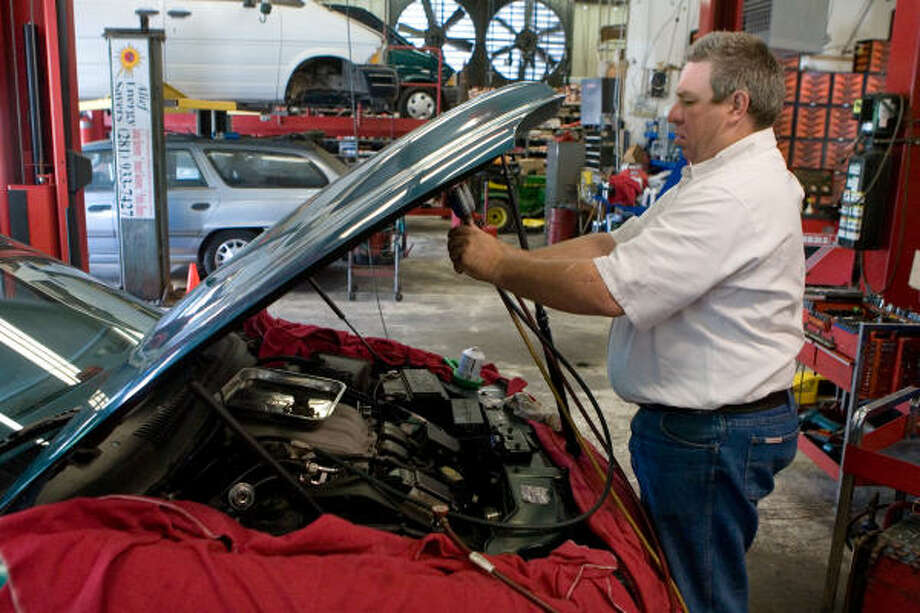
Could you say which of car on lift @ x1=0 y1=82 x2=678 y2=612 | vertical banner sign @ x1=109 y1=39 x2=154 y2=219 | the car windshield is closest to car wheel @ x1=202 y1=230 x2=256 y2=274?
vertical banner sign @ x1=109 y1=39 x2=154 y2=219

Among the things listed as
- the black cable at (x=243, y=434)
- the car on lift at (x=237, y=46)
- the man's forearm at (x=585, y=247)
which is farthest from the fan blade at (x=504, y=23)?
the black cable at (x=243, y=434)

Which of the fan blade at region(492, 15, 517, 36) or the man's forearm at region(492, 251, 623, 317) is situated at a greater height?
the fan blade at region(492, 15, 517, 36)

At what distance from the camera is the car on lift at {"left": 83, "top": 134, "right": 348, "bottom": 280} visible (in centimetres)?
816

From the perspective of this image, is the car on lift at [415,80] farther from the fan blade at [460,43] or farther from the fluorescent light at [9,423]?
the fluorescent light at [9,423]

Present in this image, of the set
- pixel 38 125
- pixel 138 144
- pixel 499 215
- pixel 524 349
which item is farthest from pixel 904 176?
pixel 499 215

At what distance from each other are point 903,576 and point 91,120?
36.6ft

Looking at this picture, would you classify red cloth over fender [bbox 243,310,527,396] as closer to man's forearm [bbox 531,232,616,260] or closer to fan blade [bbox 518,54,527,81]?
man's forearm [bbox 531,232,616,260]

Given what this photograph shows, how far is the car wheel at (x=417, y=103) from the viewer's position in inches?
472

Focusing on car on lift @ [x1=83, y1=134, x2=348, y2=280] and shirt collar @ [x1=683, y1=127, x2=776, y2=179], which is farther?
Answer: car on lift @ [x1=83, y1=134, x2=348, y2=280]

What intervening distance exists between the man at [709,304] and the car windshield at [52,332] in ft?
3.45

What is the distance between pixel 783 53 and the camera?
20.8 ft

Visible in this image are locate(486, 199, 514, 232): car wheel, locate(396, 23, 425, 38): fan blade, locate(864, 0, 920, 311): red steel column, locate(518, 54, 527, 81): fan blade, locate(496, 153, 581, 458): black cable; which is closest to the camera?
locate(496, 153, 581, 458): black cable

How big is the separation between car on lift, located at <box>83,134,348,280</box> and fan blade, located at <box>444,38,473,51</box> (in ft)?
41.0

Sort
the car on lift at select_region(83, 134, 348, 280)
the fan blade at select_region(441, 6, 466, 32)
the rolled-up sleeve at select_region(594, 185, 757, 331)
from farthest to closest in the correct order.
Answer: the fan blade at select_region(441, 6, 466, 32) → the car on lift at select_region(83, 134, 348, 280) → the rolled-up sleeve at select_region(594, 185, 757, 331)
